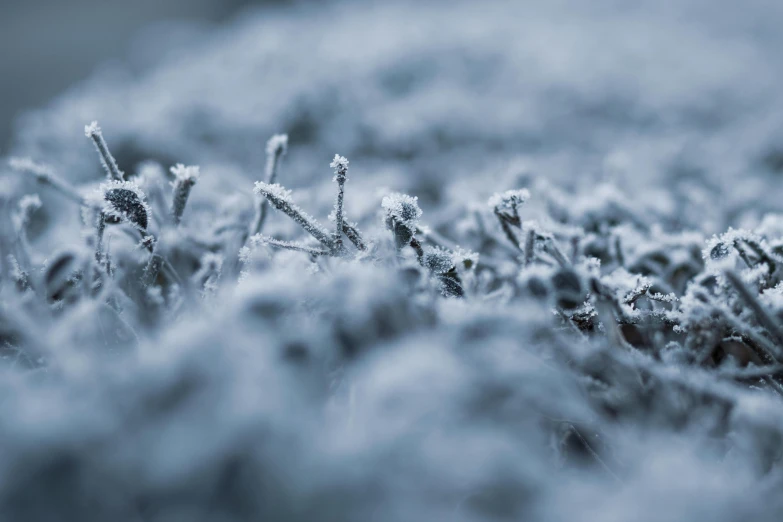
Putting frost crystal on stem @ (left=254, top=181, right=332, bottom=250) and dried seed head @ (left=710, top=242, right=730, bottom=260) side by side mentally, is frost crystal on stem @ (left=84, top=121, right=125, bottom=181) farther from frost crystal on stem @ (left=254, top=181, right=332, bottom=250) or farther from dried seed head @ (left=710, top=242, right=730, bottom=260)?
dried seed head @ (left=710, top=242, right=730, bottom=260)

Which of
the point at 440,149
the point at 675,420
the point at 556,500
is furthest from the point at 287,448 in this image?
the point at 440,149

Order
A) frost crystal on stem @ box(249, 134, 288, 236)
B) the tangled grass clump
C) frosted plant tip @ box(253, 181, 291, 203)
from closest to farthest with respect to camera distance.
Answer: the tangled grass clump → frosted plant tip @ box(253, 181, 291, 203) → frost crystal on stem @ box(249, 134, 288, 236)

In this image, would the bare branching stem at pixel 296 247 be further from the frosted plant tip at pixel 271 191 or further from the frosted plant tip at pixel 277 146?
the frosted plant tip at pixel 277 146

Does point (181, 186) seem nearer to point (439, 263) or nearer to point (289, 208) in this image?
point (289, 208)

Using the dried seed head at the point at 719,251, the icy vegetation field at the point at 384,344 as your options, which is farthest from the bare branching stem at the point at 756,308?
the dried seed head at the point at 719,251

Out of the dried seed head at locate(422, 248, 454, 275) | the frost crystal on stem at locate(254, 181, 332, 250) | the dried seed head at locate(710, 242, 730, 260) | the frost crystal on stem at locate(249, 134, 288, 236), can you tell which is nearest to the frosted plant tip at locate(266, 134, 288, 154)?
the frost crystal on stem at locate(249, 134, 288, 236)

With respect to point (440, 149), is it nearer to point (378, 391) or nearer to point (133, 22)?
point (378, 391)
